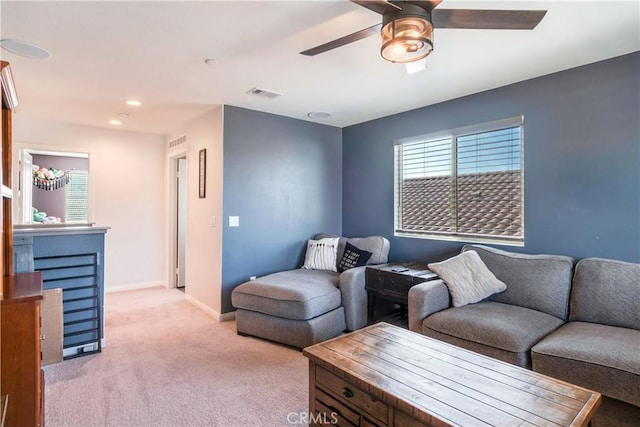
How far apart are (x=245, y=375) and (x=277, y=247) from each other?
183cm

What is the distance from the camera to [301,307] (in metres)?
3.02

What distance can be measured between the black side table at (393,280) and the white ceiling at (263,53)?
Result: 5.71 feet

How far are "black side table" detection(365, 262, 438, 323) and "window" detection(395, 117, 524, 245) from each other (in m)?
0.60

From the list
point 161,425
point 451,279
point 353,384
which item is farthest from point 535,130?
point 161,425

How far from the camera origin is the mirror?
4.50 m

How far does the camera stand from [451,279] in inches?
110

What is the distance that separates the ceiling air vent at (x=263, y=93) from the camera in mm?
3356

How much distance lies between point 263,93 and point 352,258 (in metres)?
1.97

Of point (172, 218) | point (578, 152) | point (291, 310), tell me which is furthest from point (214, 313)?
point (578, 152)

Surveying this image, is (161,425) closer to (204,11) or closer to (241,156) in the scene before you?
(204,11)

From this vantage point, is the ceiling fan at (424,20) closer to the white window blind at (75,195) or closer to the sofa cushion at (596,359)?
the sofa cushion at (596,359)

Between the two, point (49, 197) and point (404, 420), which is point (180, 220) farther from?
point (404, 420)

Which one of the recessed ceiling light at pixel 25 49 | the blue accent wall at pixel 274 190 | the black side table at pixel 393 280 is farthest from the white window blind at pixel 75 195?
the black side table at pixel 393 280

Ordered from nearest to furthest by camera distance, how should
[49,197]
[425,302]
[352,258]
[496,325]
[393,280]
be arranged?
[496,325] < [425,302] < [393,280] < [352,258] < [49,197]
